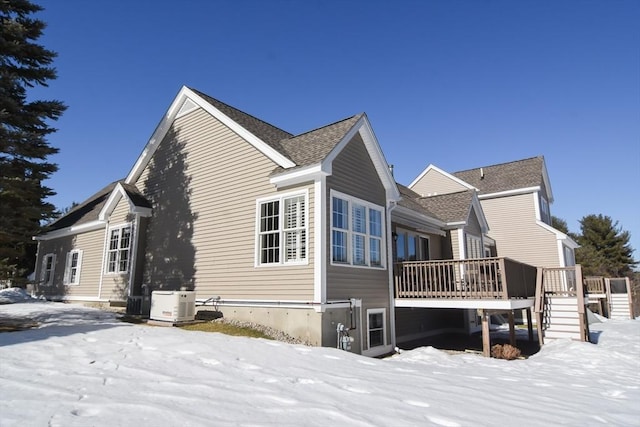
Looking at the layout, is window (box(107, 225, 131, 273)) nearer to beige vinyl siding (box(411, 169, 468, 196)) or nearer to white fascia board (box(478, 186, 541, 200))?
beige vinyl siding (box(411, 169, 468, 196))

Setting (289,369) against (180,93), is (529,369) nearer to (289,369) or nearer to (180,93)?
(289,369)

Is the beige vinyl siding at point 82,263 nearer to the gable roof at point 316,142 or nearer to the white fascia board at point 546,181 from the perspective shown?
the gable roof at point 316,142

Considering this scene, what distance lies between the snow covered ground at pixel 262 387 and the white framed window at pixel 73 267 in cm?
1099

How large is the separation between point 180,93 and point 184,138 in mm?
1755

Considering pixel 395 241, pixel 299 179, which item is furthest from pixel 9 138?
pixel 395 241

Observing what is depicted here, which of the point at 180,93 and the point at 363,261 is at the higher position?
the point at 180,93

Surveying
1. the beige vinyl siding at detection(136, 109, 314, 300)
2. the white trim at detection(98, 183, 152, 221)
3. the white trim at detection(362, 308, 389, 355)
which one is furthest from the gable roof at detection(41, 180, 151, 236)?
the white trim at detection(362, 308, 389, 355)

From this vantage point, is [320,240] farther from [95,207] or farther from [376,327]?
[95,207]

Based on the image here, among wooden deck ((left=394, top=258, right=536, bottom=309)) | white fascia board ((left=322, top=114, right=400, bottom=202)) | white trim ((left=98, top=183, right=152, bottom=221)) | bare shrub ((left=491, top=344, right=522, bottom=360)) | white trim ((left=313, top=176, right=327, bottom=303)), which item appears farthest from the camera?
white trim ((left=98, top=183, right=152, bottom=221))

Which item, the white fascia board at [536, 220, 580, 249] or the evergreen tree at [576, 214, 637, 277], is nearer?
the white fascia board at [536, 220, 580, 249]

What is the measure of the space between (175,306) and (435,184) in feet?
67.7

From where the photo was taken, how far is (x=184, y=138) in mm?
14898

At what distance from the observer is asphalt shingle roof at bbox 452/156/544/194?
2453cm

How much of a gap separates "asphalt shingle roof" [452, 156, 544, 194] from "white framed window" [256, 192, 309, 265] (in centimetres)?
1878
